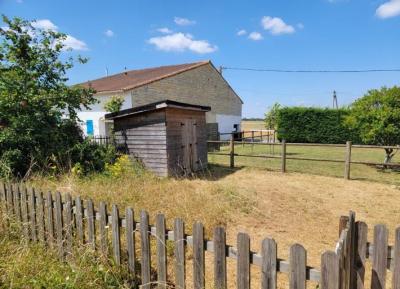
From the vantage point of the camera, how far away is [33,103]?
318 inches

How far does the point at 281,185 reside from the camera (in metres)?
8.48

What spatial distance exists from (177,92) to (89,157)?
510 inches

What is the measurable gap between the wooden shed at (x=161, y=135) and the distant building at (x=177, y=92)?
5.36 meters

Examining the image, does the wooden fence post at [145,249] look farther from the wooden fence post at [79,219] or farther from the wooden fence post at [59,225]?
the wooden fence post at [59,225]

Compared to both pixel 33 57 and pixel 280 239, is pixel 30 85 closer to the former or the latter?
pixel 33 57

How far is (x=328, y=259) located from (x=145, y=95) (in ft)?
57.5

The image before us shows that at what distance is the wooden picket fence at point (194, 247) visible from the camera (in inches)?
76.4

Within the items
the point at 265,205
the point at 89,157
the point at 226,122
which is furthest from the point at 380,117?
the point at 226,122

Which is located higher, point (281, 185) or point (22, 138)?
point (22, 138)

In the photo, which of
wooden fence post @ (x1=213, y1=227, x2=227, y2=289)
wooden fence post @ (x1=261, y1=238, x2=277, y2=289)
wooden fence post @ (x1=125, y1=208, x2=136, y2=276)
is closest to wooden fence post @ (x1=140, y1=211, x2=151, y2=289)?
wooden fence post @ (x1=125, y1=208, x2=136, y2=276)

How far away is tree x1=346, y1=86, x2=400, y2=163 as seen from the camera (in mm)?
11430

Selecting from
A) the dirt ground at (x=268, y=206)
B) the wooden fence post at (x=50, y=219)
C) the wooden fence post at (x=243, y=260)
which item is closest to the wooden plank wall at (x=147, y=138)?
the dirt ground at (x=268, y=206)

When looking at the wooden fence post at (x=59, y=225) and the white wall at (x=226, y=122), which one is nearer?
the wooden fence post at (x=59, y=225)

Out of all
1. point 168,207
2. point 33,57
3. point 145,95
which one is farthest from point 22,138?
point 145,95
